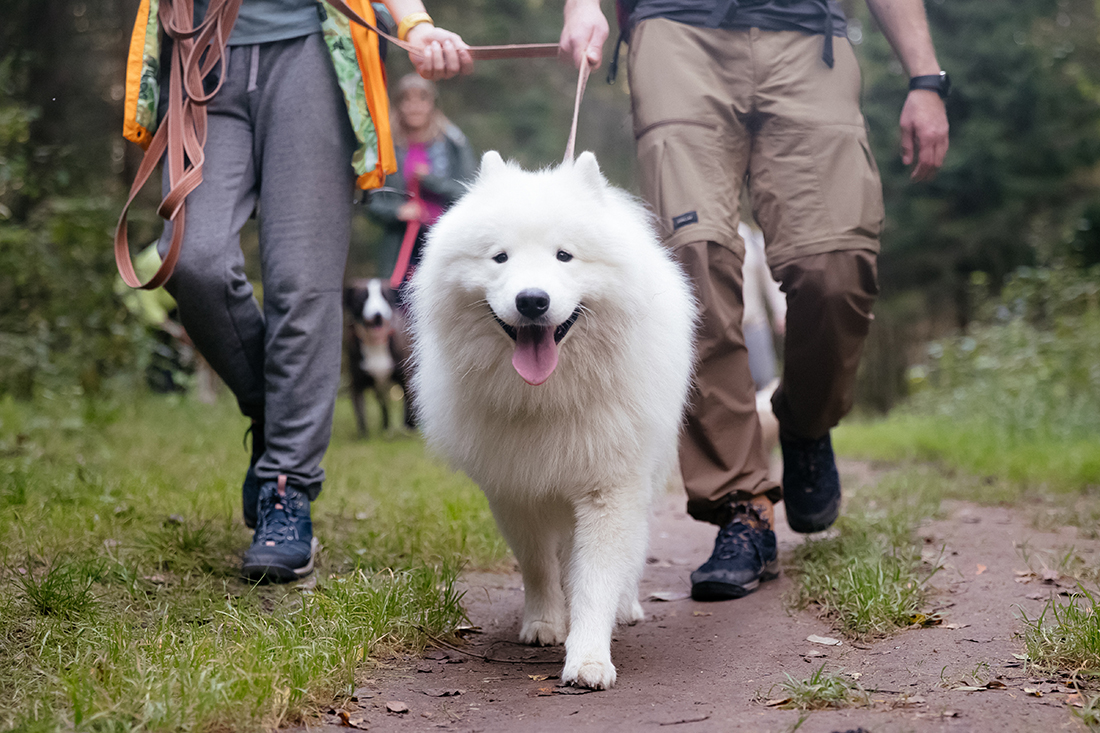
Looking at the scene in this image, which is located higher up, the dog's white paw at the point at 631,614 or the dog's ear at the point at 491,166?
the dog's ear at the point at 491,166

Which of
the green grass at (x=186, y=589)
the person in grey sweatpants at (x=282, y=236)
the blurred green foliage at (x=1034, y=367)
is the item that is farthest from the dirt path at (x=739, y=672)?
the blurred green foliage at (x=1034, y=367)

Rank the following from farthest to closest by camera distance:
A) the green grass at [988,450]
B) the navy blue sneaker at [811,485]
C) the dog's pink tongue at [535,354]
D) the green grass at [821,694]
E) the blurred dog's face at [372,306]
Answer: the blurred dog's face at [372,306] < the green grass at [988,450] < the navy blue sneaker at [811,485] < the dog's pink tongue at [535,354] < the green grass at [821,694]

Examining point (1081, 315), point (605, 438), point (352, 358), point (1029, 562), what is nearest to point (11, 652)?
point (605, 438)

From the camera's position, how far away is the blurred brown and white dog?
7.79 metres

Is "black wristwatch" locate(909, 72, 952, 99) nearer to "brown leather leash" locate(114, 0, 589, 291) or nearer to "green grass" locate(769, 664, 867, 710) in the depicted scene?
"brown leather leash" locate(114, 0, 589, 291)

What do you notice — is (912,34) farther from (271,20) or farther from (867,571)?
(271,20)

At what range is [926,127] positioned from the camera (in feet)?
10.2

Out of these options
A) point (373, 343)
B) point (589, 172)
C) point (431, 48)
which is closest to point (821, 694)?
point (589, 172)

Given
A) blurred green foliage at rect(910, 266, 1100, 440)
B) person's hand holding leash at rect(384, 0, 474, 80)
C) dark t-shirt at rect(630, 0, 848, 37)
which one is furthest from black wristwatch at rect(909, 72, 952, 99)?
blurred green foliage at rect(910, 266, 1100, 440)

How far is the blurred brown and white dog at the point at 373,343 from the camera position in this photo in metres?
7.79

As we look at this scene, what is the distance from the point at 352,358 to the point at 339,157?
523 centimetres

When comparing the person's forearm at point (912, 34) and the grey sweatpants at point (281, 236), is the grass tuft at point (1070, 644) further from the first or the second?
the grey sweatpants at point (281, 236)

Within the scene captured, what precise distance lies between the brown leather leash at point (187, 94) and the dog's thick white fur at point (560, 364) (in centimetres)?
53

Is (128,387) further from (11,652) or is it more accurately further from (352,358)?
(11,652)
